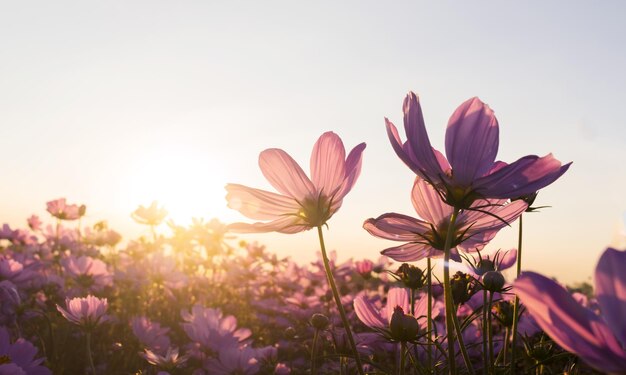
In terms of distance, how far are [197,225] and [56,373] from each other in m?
3.45

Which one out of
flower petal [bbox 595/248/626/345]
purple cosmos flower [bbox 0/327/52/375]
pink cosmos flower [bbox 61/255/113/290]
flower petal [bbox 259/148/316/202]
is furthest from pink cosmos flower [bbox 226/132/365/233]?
pink cosmos flower [bbox 61/255/113/290]

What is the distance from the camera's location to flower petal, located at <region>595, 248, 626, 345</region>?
55cm

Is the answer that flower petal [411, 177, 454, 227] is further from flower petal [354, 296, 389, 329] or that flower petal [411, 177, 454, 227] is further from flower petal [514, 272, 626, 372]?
flower petal [514, 272, 626, 372]

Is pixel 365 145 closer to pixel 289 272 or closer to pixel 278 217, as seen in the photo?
pixel 278 217

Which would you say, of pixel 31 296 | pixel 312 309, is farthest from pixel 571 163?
pixel 31 296

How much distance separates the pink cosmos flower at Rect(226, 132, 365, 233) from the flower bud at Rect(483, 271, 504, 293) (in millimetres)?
388

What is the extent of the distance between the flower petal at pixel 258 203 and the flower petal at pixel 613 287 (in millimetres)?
758

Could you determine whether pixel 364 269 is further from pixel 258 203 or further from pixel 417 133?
pixel 417 133

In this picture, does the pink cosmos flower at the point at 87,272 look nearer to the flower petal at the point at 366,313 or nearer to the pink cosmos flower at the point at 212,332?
the pink cosmos flower at the point at 212,332

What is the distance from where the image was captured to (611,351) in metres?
0.52

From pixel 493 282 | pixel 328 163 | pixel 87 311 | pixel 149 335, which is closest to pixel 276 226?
pixel 328 163

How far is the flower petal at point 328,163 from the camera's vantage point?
1.16m

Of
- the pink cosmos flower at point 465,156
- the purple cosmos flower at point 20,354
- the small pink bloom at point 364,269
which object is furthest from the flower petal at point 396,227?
the small pink bloom at point 364,269

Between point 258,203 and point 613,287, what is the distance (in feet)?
2.59
